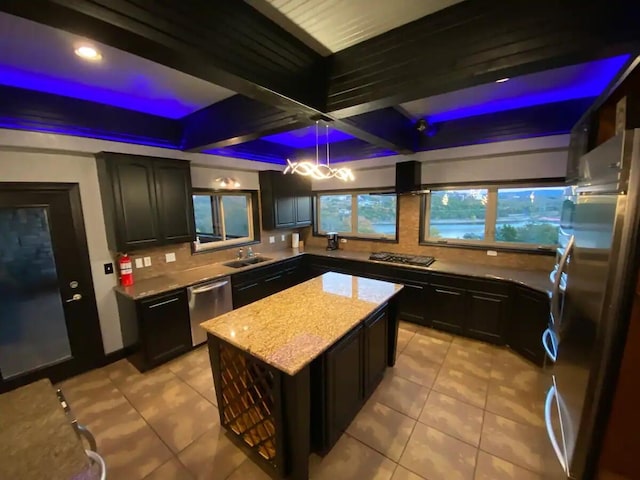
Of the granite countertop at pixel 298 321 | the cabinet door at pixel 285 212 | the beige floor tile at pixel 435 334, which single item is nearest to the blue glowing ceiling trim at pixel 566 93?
the granite countertop at pixel 298 321

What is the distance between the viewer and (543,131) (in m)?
2.95

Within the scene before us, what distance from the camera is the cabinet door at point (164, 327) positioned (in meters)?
2.79

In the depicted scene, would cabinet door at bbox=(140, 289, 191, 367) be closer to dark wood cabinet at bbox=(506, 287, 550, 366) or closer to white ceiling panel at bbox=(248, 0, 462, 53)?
white ceiling panel at bbox=(248, 0, 462, 53)

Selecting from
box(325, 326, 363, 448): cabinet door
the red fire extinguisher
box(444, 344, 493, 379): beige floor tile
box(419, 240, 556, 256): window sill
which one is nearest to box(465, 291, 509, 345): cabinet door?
box(444, 344, 493, 379): beige floor tile

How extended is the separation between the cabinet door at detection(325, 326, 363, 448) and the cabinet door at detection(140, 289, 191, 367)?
2116 mm

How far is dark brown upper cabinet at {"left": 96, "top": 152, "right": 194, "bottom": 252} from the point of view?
2781mm

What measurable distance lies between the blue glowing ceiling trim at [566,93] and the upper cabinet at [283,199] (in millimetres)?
2483

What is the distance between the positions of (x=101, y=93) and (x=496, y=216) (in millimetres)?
4774

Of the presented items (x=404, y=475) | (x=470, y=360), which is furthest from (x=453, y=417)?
(x=470, y=360)

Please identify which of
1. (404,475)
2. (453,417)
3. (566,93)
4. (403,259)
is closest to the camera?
(404,475)

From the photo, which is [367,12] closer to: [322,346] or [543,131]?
[322,346]

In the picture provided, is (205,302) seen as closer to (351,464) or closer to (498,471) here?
(351,464)

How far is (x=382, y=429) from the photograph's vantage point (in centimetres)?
210

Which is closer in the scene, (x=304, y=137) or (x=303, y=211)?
(x=304, y=137)
